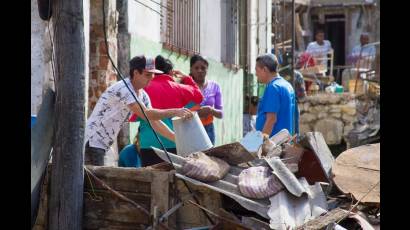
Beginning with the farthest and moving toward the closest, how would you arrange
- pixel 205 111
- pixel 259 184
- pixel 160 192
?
pixel 205 111
pixel 160 192
pixel 259 184

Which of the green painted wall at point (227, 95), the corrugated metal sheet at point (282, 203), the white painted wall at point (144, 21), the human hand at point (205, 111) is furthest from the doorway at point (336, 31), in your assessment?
the corrugated metal sheet at point (282, 203)

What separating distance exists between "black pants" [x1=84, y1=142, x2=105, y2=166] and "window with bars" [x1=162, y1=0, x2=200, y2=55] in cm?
370

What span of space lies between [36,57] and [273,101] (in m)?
2.36

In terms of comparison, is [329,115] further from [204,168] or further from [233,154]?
[204,168]

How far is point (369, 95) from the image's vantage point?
1653 cm

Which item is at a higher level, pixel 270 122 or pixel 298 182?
pixel 270 122

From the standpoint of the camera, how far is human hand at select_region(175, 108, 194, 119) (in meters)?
5.79

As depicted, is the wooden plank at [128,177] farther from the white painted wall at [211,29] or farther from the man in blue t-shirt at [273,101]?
the white painted wall at [211,29]

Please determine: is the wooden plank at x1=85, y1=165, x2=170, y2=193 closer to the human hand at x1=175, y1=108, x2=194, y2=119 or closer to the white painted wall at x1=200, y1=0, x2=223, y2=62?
the human hand at x1=175, y1=108, x2=194, y2=119

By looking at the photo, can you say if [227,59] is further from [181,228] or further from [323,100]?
[181,228]

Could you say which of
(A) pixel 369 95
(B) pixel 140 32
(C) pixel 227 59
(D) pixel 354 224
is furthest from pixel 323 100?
(D) pixel 354 224

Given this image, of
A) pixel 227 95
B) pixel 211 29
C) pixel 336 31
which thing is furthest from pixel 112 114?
pixel 336 31

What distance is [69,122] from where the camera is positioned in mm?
5016
